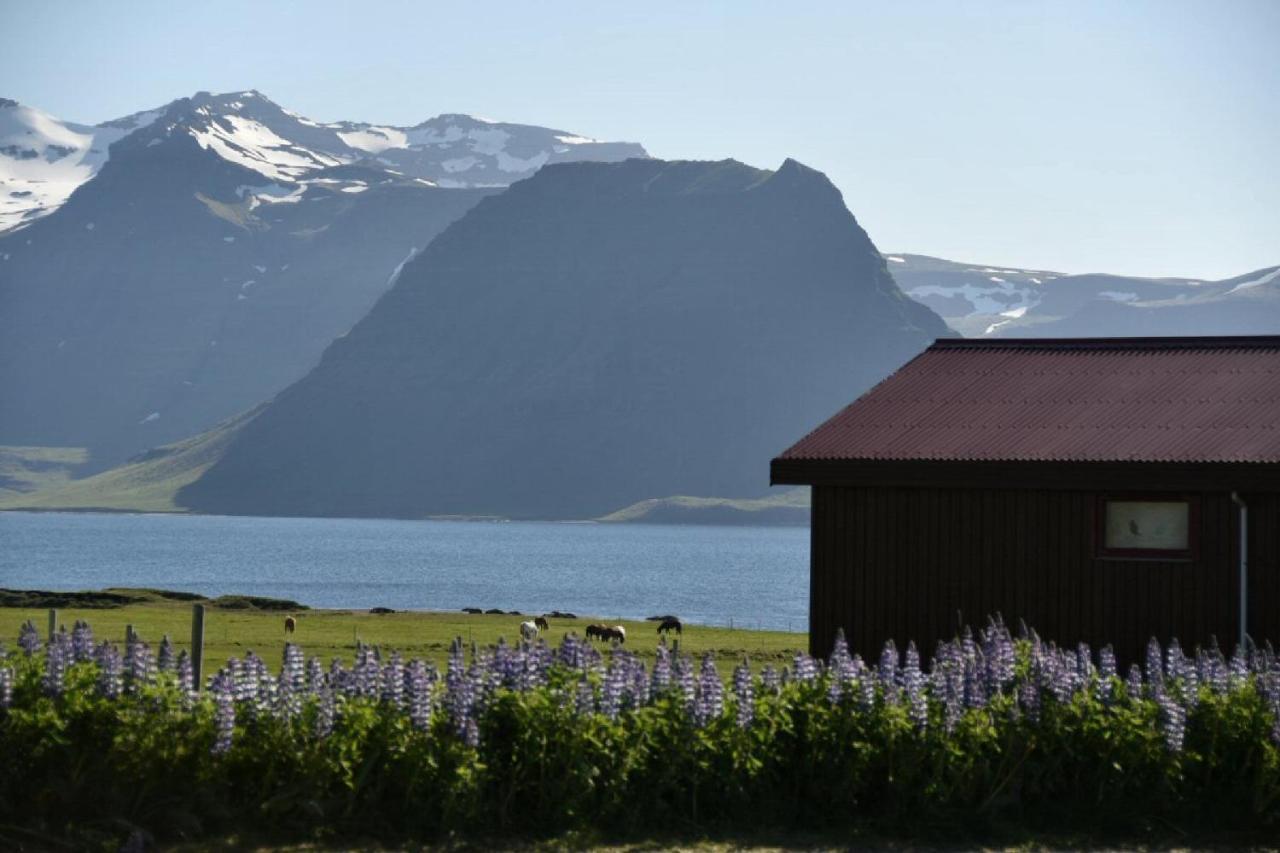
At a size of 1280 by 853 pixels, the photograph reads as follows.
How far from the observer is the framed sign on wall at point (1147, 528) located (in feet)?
90.3

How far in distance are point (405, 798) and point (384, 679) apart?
4.69 feet

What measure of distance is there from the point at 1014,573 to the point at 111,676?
619 inches

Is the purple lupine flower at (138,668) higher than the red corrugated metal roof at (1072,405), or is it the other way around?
the red corrugated metal roof at (1072,405)

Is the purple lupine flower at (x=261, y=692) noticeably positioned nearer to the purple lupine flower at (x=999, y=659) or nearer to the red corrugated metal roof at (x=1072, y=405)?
the purple lupine flower at (x=999, y=659)

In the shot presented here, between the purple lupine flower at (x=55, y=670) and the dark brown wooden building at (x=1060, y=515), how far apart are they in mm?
14012

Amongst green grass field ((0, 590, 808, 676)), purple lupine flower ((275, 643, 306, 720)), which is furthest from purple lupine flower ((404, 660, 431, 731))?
green grass field ((0, 590, 808, 676))

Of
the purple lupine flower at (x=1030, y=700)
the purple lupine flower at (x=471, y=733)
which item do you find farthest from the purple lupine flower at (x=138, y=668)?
the purple lupine flower at (x=1030, y=700)

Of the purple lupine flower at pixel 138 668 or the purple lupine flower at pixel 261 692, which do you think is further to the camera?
the purple lupine flower at pixel 138 668

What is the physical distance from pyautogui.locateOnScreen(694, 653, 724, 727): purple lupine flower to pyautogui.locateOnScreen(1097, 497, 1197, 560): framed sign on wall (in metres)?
11.6

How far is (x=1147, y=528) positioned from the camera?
91.4 feet

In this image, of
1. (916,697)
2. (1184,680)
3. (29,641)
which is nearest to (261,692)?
(29,641)

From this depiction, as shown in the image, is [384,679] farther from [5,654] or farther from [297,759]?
[5,654]

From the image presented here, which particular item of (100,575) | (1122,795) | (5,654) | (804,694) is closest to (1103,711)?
(1122,795)

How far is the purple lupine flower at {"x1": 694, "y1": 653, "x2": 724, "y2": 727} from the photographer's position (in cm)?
1844
